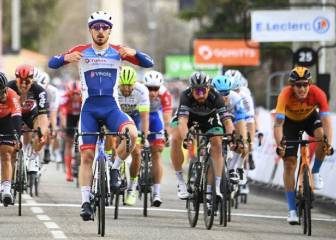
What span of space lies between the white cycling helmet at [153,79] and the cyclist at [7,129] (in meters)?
2.62

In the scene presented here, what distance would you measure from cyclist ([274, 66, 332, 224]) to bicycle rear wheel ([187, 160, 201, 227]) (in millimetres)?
1013

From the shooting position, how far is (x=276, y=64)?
166ft

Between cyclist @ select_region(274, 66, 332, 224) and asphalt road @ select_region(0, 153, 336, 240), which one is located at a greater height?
cyclist @ select_region(274, 66, 332, 224)

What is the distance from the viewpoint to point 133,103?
714 inches

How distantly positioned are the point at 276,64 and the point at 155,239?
36.6m

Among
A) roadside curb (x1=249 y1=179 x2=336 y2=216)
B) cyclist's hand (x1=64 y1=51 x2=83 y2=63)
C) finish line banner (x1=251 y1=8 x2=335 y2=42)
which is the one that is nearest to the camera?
cyclist's hand (x1=64 y1=51 x2=83 y2=63)

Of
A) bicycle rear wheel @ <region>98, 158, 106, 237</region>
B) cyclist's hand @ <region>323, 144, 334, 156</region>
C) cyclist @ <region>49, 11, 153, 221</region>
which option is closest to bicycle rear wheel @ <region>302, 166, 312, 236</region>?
cyclist's hand @ <region>323, 144, 334, 156</region>

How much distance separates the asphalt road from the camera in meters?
14.9

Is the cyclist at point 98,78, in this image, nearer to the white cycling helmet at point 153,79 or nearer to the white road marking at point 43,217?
the white road marking at point 43,217

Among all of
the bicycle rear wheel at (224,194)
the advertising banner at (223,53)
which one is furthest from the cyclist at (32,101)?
the advertising banner at (223,53)

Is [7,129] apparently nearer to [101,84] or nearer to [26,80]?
[26,80]

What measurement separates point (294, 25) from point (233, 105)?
7403 millimetres

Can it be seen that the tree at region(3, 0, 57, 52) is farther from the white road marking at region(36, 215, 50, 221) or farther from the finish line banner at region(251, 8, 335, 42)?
the white road marking at region(36, 215, 50, 221)

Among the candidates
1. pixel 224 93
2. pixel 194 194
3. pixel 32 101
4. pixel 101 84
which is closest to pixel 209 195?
pixel 194 194
